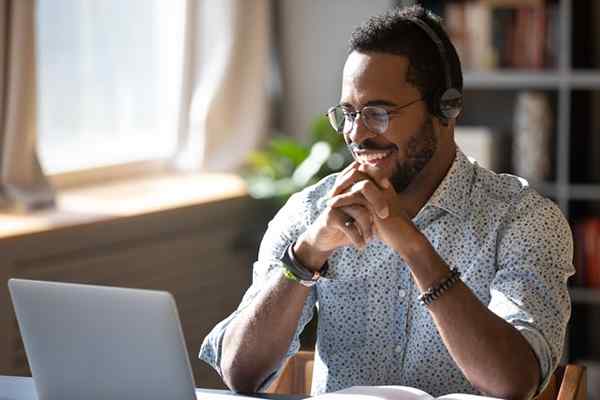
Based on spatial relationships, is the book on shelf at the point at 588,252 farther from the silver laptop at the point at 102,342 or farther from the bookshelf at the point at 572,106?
the silver laptop at the point at 102,342

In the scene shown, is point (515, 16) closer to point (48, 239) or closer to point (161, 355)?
point (48, 239)

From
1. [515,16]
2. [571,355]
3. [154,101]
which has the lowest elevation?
[571,355]

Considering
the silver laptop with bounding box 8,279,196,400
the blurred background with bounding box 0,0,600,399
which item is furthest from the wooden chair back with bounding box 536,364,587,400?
the blurred background with bounding box 0,0,600,399

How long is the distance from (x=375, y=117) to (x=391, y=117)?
35mm

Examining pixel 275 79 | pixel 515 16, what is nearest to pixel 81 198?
pixel 275 79

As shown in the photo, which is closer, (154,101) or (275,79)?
(154,101)

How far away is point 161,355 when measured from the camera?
60.3 inches

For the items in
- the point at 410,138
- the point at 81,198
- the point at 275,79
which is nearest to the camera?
the point at 410,138

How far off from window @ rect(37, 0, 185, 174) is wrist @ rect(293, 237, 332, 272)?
1.95m

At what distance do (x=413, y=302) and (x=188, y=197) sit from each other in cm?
186

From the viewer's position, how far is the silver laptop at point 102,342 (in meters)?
1.51

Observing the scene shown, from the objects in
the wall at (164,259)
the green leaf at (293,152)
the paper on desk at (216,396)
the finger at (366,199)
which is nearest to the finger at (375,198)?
the finger at (366,199)

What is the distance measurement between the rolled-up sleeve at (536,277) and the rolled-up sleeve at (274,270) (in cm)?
36

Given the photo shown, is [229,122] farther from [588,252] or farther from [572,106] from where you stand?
[588,252]
